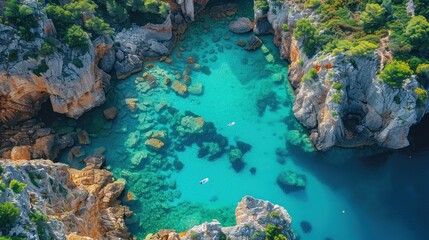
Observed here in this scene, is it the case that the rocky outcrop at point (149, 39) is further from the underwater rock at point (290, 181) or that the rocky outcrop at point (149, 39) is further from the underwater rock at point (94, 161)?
the underwater rock at point (290, 181)

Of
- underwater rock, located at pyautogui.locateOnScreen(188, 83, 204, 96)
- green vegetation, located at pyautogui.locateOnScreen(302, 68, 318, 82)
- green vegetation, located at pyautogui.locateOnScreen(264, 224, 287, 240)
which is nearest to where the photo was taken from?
green vegetation, located at pyautogui.locateOnScreen(264, 224, 287, 240)

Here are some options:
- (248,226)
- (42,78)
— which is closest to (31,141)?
(42,78)

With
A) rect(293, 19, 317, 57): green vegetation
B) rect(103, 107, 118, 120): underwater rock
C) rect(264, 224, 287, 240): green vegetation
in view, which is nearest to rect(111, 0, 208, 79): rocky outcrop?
rect(103, 107, 118, 120): underwater rock

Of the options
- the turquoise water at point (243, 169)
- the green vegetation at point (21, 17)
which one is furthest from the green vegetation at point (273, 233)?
the green vegetation at point (21, 17)

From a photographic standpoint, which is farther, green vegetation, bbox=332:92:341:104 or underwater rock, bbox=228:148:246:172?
underwater rock, bbox=228:148:246:172

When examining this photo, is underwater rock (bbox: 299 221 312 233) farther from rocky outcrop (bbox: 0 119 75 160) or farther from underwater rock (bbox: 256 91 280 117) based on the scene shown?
rocky outcrop (bbox: 0 119 75 160)
